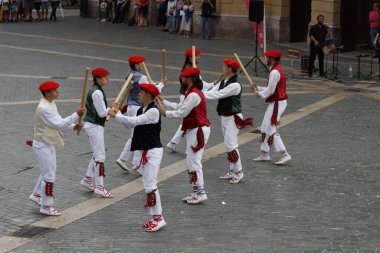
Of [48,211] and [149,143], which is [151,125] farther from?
[48,211]

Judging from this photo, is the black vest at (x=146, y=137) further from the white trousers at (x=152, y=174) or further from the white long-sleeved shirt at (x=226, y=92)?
the white long-sleeved shirt at (x=226, y=92)

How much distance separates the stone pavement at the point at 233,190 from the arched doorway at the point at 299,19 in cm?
944

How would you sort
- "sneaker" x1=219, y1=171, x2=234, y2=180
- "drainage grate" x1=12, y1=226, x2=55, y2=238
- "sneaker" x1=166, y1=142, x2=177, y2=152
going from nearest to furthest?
"drainage grate" x1=12, y1=226, x2=55, y2=238
"sneaker" x1=219, y1=171, x2=234, y2=180
"sneaker" x1=166, y1=142, x2=177, y2=152

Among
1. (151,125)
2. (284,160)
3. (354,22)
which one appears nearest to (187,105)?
(151,125)

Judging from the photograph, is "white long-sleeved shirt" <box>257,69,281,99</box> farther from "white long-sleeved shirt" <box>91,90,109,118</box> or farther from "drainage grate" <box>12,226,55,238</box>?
"drainage grate" <box>12,226,55,238</box>

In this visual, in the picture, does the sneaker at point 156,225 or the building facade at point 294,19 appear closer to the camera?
the sneaker at point 156,225

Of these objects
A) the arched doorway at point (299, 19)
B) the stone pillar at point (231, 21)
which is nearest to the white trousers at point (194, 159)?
the arched doorway at point (299, 19)

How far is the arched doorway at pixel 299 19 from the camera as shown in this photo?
32375 millimetres

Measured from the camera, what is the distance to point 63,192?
1309 cm

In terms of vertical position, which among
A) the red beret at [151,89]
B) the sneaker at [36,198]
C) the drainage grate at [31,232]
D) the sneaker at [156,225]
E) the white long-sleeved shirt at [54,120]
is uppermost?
the red beret at [151,89]

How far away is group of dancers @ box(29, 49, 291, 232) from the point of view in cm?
1156

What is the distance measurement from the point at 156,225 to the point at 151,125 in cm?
129

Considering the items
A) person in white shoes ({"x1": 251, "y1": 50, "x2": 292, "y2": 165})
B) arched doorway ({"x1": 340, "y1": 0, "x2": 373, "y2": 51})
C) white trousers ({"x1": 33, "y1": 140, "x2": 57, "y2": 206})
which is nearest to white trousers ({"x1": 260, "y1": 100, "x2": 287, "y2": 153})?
person in white shoes ({"x1": 251, "y1": 50, "x2": 292, "y2": 165})

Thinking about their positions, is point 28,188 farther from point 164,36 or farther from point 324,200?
point 164,36
